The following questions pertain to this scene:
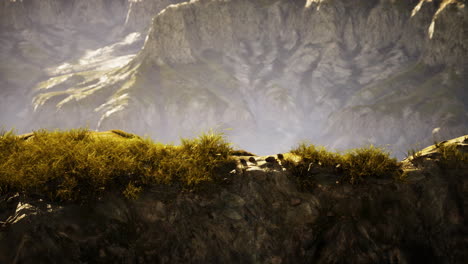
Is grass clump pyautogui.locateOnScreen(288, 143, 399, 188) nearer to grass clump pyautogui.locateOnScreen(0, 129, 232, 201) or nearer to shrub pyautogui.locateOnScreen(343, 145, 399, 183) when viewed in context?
shrub pyautogui.locateOnScreen(343, 145, 399, 183)

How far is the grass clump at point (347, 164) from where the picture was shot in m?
6.56

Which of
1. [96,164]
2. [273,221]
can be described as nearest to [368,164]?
[273,221]

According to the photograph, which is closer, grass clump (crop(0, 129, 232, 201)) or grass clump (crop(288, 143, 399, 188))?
grass clump (crop(0, 129, 232, 201))

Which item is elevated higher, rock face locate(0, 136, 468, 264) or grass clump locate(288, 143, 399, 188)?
grass clump locate(288, 143, 399, 188)

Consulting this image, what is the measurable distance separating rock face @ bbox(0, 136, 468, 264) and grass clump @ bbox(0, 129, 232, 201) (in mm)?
265

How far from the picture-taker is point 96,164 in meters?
5.62

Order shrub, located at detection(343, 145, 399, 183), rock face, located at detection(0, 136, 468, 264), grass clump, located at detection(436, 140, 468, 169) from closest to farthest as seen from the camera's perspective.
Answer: rock face, located at detection(0, 136, 468, 264) < shrub, located at detection(343, 145, 399, 183) < grass clump, located at detection(436, 140, 468, 169)

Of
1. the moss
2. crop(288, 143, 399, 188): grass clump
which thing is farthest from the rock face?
crop(288, 143, 399, 188): grass clump

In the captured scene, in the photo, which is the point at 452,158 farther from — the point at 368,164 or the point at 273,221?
the point at 273,221

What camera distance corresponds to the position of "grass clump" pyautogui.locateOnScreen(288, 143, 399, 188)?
6559 mm

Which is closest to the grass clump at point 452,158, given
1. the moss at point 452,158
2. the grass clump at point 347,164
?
the moss at point 452,158

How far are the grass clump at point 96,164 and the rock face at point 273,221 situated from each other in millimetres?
265

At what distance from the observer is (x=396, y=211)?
255 inches

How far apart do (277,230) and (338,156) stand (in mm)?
2455
